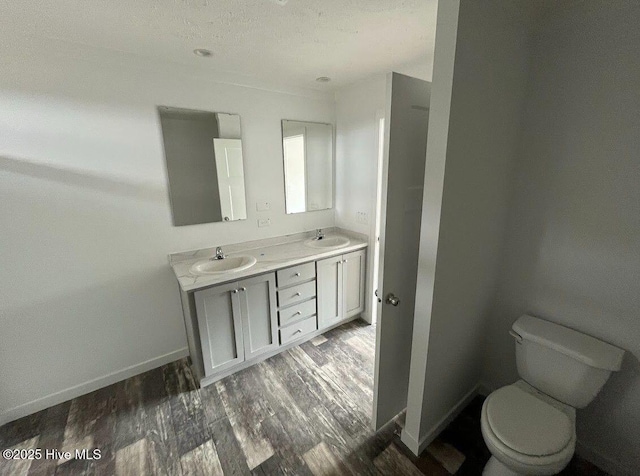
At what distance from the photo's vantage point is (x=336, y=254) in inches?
96.0

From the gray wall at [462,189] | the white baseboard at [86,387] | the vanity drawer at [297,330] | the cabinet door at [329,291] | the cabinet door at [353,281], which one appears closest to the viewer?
the gray wall at [462,189]

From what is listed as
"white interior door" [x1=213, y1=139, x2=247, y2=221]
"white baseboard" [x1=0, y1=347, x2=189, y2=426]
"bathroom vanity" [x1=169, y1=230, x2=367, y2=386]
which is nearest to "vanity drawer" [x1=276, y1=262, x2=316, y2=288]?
"bathroom vanity" [x1=169, y1=230, x2=367, y2=386]

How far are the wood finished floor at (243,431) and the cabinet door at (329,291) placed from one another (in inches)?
18.1

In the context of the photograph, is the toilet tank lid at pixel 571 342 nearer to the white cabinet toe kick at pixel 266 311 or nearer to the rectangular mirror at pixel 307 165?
the white cabinet toe kick at pixel 266 311

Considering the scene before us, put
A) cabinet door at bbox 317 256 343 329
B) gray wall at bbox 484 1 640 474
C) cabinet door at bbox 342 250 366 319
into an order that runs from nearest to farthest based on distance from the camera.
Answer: gray wall at bbox 484 1 640 474, cabinet door at bbox 317 256 343 329, cabinet door at bbox 342 250 366 319

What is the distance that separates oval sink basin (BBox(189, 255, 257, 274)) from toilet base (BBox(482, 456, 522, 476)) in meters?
1.80

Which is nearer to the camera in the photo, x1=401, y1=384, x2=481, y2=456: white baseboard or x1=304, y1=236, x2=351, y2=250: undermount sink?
x1=401, y1=384, x2=481, y2=456: white baseboard

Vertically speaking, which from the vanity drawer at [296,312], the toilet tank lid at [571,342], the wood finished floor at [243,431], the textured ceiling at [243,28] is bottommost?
the wood finished floor at [243,431]

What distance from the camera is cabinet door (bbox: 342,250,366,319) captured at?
2576mm

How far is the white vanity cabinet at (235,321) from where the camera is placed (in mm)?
1864

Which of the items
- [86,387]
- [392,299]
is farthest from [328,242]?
[86,387]

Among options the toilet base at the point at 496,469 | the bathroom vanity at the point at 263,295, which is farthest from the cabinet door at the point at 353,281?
the toilet base at the point at 496,469

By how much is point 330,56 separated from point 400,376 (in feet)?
7.12

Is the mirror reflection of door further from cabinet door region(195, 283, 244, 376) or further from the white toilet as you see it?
the white toilet
